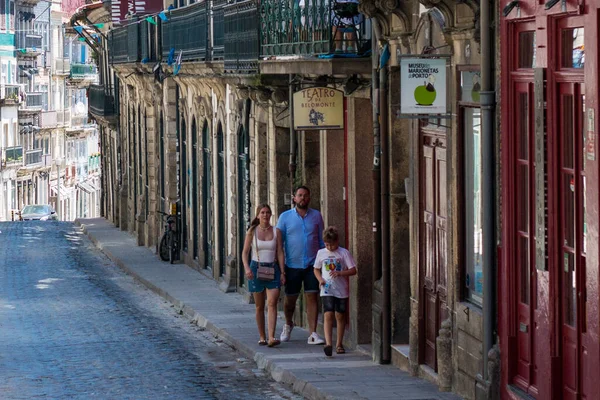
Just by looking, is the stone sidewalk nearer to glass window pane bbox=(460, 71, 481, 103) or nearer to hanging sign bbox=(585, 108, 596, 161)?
glass window pane bbox=(460, 71, 481, 103)

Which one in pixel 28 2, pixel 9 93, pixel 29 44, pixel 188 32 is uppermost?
pixel 28 2

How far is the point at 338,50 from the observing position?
17.0 m

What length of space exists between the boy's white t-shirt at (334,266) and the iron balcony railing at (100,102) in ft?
98.9

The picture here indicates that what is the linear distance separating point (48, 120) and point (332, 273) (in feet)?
249

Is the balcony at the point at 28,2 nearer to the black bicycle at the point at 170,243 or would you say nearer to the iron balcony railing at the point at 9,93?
the iron balcony railing at the point at 9,93

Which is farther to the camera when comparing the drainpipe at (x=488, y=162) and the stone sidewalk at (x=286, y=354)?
the stone sidewalk at (x=286, y=354)

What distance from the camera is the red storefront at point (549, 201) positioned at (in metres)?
10.4

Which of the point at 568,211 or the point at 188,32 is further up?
the point at 188,32

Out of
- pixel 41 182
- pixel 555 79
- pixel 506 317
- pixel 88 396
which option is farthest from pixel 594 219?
pixel 41 182

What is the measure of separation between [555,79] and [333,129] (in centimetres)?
739

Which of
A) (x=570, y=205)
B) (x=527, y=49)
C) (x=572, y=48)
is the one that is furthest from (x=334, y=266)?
(x=572, y=48)

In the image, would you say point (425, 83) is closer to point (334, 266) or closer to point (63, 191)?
point (334, 266)

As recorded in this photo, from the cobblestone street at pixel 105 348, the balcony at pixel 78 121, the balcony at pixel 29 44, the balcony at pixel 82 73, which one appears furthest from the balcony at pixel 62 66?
the cobblestone street at pixel 105 348

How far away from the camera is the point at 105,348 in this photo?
18562 millimetres
